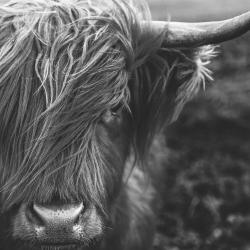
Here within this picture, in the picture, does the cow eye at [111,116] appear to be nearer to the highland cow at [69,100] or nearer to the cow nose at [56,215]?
the highland cow at [69,100]

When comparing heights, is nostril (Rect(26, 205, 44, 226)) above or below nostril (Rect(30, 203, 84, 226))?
below

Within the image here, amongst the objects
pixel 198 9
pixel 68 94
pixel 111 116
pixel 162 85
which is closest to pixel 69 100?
pixel 68 94

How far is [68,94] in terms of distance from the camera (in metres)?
2.71

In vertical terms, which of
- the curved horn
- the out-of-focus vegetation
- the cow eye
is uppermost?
the curved horn

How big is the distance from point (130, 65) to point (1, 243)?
3.06 feet

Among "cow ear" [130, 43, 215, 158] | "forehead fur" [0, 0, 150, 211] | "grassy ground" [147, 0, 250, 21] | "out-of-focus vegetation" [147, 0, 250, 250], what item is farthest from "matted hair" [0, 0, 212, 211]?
"grassy ground" [147, 0, 250, 21]

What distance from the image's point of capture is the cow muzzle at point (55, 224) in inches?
99.7

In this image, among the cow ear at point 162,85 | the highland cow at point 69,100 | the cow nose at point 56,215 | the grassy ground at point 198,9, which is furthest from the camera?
the grassy ground at point 198,9

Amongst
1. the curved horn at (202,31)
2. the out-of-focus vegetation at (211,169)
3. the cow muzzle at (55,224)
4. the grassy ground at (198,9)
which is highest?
the curved horn at (202,31)

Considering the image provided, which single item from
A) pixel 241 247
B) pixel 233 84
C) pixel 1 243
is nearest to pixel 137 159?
pixel 1 243

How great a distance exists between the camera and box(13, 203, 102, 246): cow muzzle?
2.53 m

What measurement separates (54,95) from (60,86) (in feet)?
0.14

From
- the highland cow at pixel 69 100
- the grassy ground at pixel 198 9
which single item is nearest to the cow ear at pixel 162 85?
the highland cow at pixel 69 100

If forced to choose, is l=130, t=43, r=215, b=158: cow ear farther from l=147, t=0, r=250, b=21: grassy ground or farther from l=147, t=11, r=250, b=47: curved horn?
l=147, t=0, r=250, b=21: grassy ground
